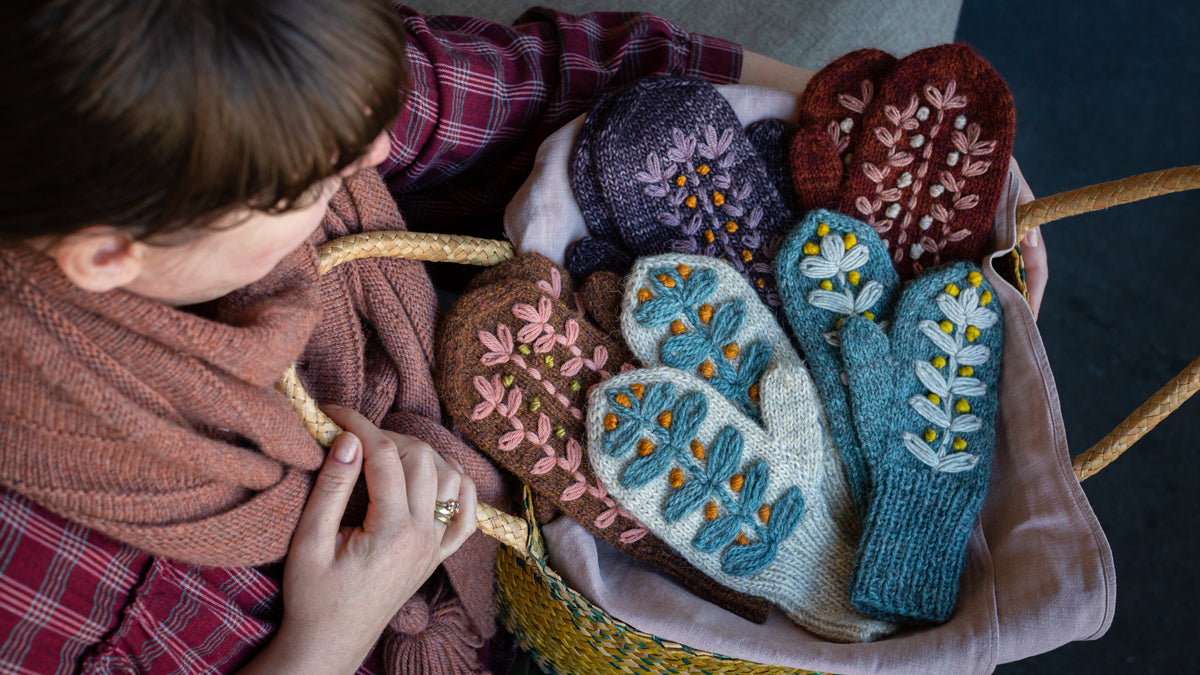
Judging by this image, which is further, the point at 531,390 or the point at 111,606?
the point at 531,390

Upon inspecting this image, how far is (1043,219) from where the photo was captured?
0.75 m

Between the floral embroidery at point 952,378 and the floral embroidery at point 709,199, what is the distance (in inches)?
6.4

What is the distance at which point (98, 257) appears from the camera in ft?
1.41

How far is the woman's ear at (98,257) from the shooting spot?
0.42 m

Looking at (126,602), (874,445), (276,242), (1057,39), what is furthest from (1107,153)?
(126,602)

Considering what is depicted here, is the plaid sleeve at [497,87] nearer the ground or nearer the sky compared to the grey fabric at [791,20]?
nearer the sky

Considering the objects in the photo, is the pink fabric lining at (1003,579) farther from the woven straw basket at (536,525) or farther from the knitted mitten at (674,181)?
the knitted mitten at (674,181)

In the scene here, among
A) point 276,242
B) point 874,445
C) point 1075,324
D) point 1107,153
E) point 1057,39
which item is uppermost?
point 276,242

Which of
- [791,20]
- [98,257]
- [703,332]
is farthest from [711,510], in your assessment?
[791,20]

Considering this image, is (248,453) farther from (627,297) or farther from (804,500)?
(804,500)

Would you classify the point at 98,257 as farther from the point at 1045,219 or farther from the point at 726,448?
the point at 1045,219

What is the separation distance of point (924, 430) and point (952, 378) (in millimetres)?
56

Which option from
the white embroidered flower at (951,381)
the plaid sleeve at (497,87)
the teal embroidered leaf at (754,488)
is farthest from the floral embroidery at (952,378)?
the plaid sleeve at (497,87)

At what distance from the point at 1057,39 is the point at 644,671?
5.40 feet
